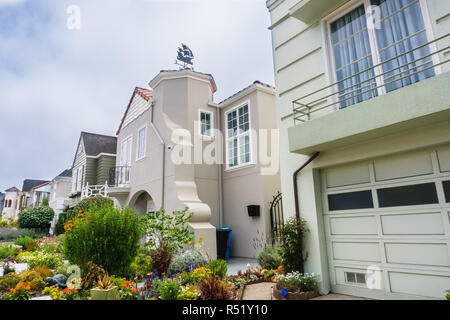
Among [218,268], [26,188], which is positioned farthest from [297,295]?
[26,188]

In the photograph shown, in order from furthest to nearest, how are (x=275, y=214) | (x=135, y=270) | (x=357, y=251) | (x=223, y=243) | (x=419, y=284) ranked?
(x=223, y=243) < (x=275, y=214) < (x=135, y=270) < (x=357, y=251) < (x=419, y=284)

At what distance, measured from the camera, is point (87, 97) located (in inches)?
409

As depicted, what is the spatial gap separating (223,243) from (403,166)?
259 inches

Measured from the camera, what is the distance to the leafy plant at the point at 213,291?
4.44 metres

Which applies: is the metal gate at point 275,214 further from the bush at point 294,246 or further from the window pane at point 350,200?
the window pane at point 350,200

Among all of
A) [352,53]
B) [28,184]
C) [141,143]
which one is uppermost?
[28,184]

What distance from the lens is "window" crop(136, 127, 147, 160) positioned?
1256cm

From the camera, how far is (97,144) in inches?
808

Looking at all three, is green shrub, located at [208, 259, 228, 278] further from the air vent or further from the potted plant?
the air vent

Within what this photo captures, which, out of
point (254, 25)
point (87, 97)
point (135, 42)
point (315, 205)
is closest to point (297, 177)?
point (315, 205)

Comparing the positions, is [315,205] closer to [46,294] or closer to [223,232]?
[223,232]

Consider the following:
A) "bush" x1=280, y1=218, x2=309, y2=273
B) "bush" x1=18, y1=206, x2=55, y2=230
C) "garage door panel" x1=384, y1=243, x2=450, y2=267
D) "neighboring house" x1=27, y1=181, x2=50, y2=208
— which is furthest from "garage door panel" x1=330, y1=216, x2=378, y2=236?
"neighboring house" x1=27, y1=181, x2=50, y2=208

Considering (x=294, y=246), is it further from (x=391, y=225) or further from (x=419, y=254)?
(x=419, y=254)

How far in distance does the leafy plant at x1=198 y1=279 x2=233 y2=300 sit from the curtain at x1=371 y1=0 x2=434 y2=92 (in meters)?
4.43
